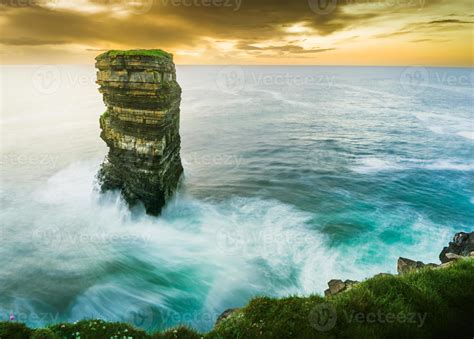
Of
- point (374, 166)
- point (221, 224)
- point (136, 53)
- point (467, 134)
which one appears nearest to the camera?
point (136, 53)

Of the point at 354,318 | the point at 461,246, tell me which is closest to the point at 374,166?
the point at 461,246

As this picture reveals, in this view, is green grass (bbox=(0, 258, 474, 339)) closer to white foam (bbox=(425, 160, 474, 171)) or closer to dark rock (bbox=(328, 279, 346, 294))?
dark rock (bbox=(328, 279, 346, 294))

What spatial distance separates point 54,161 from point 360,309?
1663 inches

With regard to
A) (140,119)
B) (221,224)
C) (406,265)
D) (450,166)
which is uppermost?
(140,119)

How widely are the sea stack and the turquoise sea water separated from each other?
212 cm

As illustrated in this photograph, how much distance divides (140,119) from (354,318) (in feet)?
68.4

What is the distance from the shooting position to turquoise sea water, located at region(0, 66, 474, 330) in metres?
17.3

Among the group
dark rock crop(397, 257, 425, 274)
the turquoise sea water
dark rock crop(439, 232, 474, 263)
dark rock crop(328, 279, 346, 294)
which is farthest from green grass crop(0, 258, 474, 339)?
dark rock crop(439, 232, 474, 263)

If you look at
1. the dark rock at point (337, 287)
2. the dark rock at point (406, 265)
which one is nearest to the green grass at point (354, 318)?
the dark rock at point (337, 287)

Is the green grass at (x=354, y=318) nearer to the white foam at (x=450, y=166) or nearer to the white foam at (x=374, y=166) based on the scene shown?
the white foam at (x=374, y=166)

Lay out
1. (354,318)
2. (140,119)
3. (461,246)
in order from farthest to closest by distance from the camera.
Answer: (140,119), (461,246), (354,318)

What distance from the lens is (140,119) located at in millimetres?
23828

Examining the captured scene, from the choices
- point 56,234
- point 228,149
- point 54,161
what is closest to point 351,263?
point 56,234

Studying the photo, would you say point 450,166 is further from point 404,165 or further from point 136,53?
point 136,53
